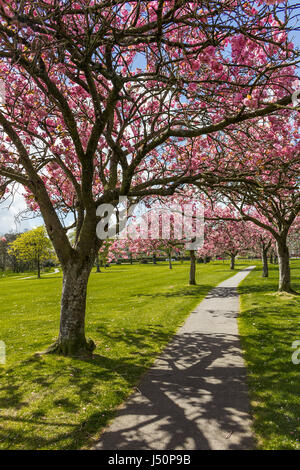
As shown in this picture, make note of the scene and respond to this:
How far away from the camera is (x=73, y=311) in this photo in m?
7.66

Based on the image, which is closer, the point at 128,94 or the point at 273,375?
the point at 273,375

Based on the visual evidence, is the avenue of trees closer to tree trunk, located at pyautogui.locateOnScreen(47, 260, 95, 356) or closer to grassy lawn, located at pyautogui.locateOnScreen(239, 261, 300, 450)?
tree trunk, located at pyautogui.locateOnScreen(47, 260, 95, 356)

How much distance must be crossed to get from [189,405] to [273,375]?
224 centimetres

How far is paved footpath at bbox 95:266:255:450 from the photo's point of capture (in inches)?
156

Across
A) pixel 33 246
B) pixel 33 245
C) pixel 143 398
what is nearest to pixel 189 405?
pixel 143 398

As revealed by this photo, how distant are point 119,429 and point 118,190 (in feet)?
17.3

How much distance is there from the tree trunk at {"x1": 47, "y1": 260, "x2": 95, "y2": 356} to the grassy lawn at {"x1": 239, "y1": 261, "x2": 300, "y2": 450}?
14.3 ft

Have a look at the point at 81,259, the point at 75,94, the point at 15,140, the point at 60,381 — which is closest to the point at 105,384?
the point at 60,381

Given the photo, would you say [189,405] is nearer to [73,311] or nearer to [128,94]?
[73,311]

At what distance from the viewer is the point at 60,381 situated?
604 cm

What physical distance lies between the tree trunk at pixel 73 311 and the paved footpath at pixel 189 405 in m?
2.27

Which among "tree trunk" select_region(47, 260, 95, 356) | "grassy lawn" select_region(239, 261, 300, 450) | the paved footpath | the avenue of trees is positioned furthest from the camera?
"tree trunk" select_region(47, 260, 95, 356)

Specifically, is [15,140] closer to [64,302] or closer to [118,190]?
[118,190]

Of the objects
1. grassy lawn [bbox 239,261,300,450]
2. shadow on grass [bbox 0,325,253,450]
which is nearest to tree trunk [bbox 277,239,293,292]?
grassy lawn [bbox 239,261,300,450]
